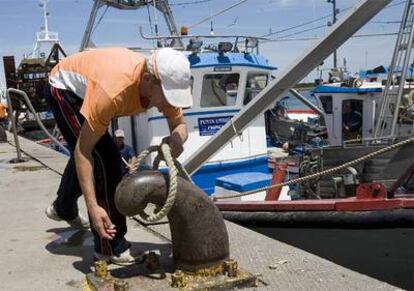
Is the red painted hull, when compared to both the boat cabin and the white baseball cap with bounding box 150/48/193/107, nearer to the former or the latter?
the white baseball cap with bounding box 150/48/193/107

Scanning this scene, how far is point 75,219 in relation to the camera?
4000 millimetres

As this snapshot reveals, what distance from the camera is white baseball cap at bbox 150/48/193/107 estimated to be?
2775 mm

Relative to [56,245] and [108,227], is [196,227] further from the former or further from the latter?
[56,245]

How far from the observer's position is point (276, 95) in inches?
173

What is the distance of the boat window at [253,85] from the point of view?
9539mm

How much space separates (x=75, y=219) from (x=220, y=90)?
18.5 feet

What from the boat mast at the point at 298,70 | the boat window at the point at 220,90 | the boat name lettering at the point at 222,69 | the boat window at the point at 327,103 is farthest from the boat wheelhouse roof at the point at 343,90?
the boat mast at the point at 298,70

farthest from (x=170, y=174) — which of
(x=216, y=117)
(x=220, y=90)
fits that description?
(x=220, y=90)

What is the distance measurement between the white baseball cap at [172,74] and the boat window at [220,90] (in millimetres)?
6283

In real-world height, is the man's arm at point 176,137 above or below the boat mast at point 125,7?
below

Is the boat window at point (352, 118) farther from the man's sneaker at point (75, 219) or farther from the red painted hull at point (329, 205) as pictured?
the man's sneaker at point (75, 219)

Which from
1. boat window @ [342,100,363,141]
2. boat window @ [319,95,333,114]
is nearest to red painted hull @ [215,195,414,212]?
boat window @ [342,100,363,141]

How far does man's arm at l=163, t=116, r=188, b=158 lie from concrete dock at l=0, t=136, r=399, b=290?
0.67m

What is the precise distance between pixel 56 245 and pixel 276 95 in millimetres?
1954
